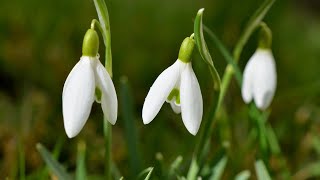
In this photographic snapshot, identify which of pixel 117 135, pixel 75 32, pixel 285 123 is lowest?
pixel 285 123

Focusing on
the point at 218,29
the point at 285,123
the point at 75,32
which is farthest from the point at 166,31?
the point at 285,123

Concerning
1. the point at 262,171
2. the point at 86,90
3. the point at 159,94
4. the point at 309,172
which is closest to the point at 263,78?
the point at 262,171


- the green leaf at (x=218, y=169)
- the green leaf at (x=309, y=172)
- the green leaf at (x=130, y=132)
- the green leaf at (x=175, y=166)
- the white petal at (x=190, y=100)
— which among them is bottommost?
the green leaf at (x=309, y=172)

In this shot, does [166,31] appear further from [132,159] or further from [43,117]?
[132,159]

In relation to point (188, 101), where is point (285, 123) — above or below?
below

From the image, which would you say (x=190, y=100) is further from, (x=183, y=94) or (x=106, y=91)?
(x=106, y=91)

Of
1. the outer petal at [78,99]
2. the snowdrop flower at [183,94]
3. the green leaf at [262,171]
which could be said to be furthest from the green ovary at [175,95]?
the green leaf at [262,171]

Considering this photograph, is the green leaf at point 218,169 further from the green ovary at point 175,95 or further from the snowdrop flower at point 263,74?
the green ovary at point 175,95
